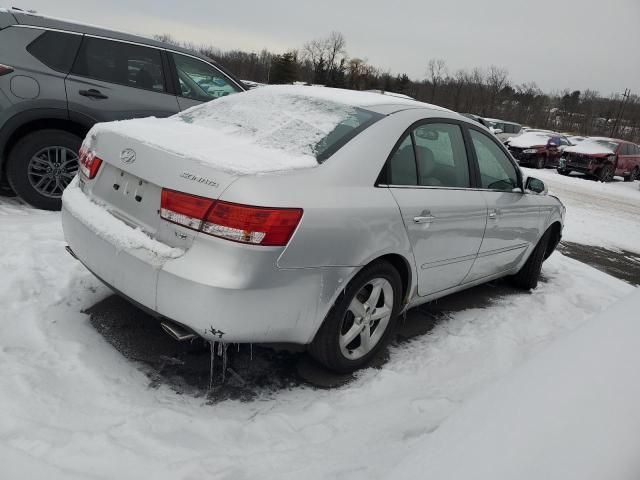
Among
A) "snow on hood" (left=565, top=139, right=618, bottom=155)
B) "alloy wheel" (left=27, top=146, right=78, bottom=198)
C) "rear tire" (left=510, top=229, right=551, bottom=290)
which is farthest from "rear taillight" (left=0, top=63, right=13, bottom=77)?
"snow on hood" (left=565, top=139, right=618, bottom=155)

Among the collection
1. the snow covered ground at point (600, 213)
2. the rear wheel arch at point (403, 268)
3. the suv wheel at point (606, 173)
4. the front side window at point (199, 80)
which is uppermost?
the front side window at point (199, 80)

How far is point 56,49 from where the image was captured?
16.4 ft

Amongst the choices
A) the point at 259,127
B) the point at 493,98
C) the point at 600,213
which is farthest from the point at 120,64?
the point at 493,98

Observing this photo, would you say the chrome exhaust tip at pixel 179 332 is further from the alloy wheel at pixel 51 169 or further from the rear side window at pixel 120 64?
the rear side window at pixel 120 64

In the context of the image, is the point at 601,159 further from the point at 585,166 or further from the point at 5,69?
the point at 5,69

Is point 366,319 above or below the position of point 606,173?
above

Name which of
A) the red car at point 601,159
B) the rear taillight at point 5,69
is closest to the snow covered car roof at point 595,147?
Result: the red car at point 601,159

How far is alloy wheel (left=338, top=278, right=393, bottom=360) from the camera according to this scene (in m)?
2.90

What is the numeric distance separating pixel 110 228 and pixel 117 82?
3299mm

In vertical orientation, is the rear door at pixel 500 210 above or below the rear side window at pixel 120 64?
below

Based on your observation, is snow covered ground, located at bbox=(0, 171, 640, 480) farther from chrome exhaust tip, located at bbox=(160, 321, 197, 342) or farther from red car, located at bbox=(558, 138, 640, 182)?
red car, located at bbox=(558, 138, 640, 182)

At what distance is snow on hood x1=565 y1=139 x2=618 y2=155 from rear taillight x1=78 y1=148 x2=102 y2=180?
64.9 feet

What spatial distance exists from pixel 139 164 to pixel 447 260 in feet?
6.89

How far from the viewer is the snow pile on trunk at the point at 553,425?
1.15 metres
